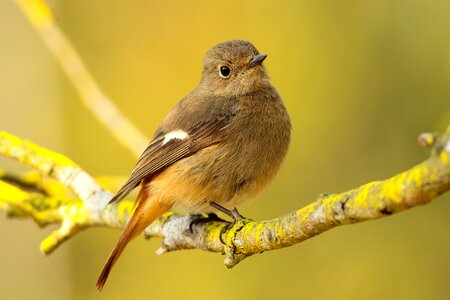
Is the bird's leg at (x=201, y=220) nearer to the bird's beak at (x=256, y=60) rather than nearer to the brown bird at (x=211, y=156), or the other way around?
the brown bird at (x=211, y=156)

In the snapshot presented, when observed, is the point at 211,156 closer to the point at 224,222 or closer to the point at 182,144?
the point at 182,144

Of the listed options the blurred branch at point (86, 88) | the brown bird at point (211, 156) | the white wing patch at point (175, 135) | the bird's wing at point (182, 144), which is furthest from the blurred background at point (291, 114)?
the blurred branch at point (86, 88)

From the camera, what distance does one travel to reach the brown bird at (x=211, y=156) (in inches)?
163

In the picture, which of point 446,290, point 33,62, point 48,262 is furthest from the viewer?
point 33,62

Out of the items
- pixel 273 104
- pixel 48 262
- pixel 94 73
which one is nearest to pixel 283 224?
pixel 273 104

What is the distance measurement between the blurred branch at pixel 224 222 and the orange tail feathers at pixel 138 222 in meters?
0.14

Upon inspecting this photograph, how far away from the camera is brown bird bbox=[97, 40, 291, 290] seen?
414 cm

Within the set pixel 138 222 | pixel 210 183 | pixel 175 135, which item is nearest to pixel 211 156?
pixel 210 183

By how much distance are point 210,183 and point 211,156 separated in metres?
0.16

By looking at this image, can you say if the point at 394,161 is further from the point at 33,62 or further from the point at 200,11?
the point at 33,62

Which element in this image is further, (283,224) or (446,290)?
(446,290)

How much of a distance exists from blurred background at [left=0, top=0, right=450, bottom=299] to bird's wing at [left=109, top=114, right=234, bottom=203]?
1934 millimetres

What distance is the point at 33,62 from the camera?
8078mm

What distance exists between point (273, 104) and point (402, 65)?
7.91ft
